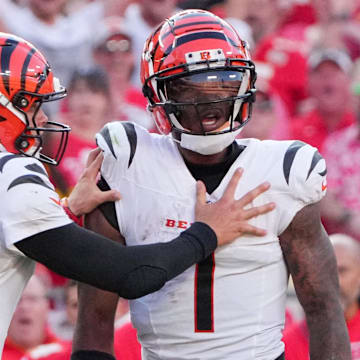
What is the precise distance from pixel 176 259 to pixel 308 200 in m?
0.44

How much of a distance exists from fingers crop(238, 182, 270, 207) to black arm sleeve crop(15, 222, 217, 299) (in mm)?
136

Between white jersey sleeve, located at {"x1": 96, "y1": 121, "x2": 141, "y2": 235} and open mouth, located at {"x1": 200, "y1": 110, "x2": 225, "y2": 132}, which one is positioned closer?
open mouth, located at {"x1": 200, "y1": 110, "x2": 225, "y2": 132}

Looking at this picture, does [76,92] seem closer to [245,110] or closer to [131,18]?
[131,18]

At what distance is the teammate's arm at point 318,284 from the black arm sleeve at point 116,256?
0.28m

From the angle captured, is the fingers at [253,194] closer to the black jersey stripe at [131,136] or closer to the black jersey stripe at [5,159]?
the black jersey stripe at [131,136]

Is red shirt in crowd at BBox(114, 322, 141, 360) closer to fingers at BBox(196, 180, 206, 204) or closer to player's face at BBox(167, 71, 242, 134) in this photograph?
fingers at BBox(196, 180, 206, 204)

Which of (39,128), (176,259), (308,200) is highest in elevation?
(39,128)

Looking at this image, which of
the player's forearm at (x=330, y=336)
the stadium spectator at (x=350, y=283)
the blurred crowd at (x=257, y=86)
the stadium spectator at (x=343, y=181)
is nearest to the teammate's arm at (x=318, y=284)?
the player's forearm at (x=330, y=336)

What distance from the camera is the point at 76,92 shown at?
5.71m

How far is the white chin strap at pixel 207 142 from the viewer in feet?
9.02

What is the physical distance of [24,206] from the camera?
2506mm

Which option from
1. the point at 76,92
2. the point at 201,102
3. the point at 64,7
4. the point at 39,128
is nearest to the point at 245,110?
the point at 201,102

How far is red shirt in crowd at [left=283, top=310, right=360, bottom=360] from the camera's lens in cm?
365

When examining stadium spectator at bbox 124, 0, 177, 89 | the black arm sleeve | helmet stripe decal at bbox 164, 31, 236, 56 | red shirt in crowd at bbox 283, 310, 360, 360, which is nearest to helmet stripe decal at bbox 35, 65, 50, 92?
helmet stripe decal at bbox 164, 31, 236, 56
